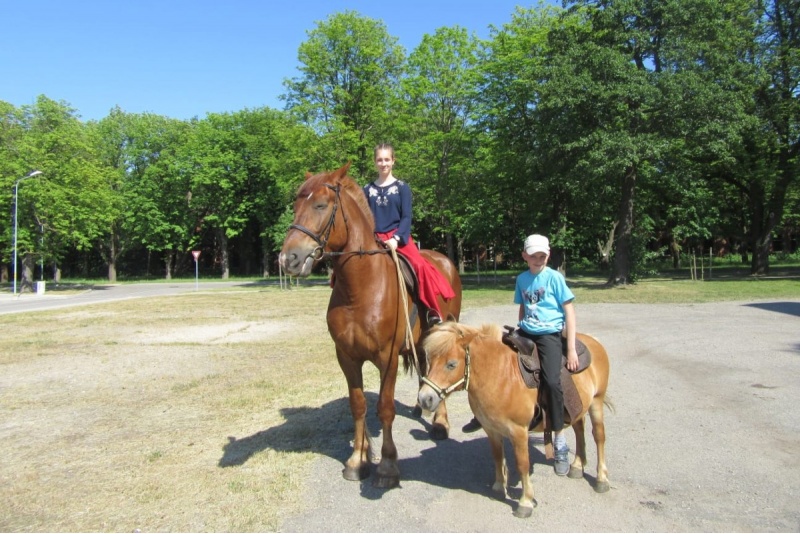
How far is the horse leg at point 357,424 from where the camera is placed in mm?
4621

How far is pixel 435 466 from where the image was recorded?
15.9 feet

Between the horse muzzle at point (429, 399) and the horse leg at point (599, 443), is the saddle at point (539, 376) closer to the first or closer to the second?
the horse leg at point (599, 443)

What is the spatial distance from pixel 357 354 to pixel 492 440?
1369 mm

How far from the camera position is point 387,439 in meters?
4.51

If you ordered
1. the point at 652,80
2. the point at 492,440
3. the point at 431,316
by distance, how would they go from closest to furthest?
the point at 492,440, the point at 431,316, the point at 652,80

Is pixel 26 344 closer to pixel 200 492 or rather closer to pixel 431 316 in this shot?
pixel 200 492

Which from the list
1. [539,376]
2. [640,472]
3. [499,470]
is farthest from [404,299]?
[640,472]

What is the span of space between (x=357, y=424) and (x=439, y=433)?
1.21 meters

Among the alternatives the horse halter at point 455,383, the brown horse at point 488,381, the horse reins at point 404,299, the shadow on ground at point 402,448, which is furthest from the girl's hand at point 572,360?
the horse reins at point 404,299

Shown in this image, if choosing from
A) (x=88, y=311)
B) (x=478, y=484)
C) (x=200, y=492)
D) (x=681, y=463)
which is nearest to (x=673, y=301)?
(x=681, y=463)

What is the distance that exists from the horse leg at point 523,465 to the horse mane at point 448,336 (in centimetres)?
71

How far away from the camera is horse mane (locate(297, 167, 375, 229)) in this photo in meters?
4.38

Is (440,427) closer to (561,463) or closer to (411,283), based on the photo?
(561,463)

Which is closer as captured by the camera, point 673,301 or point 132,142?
point 673,301
